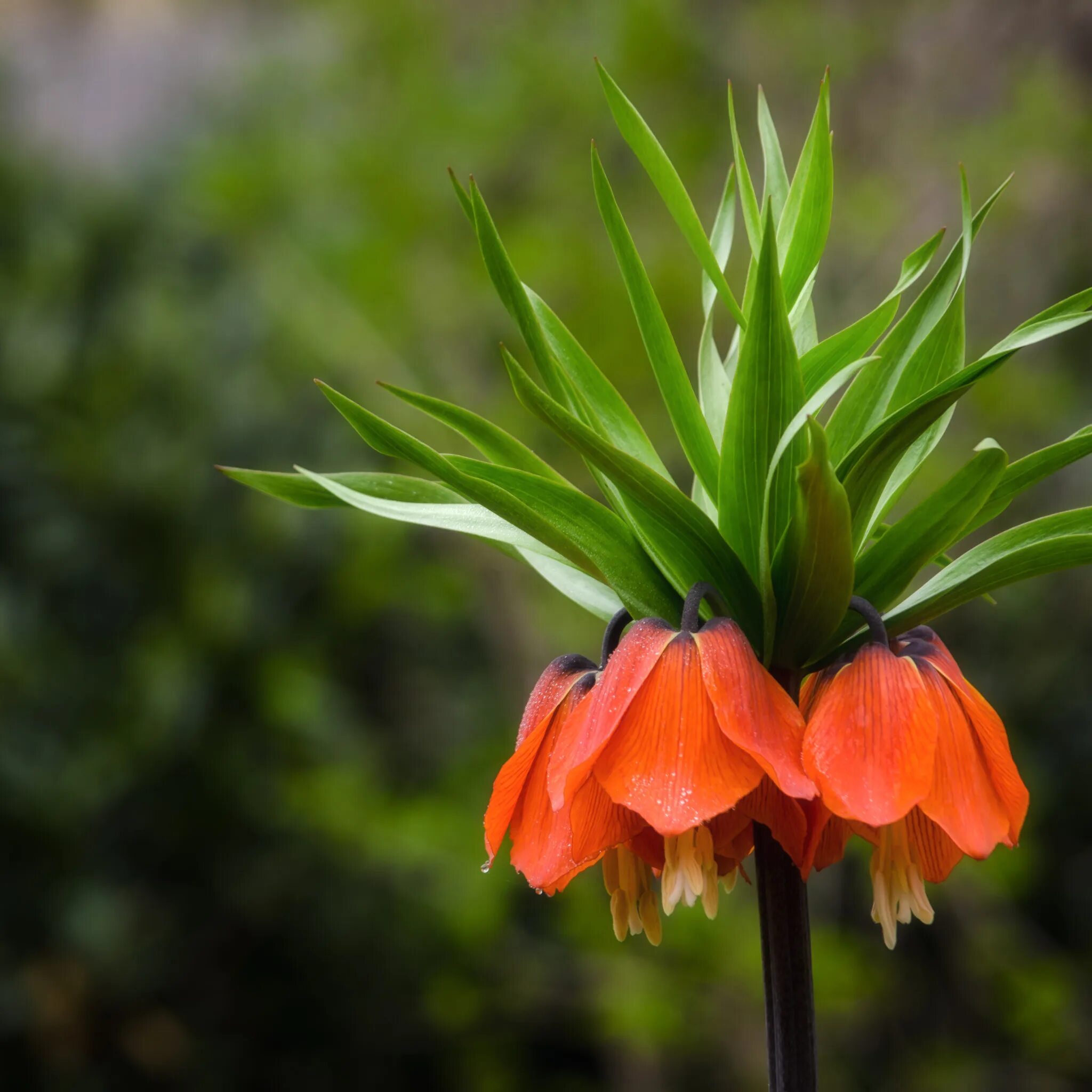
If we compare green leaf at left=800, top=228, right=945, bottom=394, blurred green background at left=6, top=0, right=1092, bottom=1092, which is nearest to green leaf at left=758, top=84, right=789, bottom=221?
green leaf at left=800, top=228, right=945, bottom=394

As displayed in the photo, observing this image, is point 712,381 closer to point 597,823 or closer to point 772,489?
point 772,489

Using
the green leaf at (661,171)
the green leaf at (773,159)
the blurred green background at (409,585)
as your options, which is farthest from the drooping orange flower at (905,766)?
Result: the blurred green background at (409,585)

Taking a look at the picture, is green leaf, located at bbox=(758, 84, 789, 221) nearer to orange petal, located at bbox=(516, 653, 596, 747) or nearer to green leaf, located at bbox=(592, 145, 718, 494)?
green leaf, located at bbox=(592, 145, 718, 494)

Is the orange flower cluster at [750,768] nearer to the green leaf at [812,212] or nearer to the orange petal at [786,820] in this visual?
the orange petal at [786,820]

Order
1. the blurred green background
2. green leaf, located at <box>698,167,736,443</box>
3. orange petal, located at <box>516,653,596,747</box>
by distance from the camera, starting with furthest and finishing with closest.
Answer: the blurred green background → green leaf, located at <box>698,167,736,443</box> → orange petal, located at <box>516,653,596,747</box>

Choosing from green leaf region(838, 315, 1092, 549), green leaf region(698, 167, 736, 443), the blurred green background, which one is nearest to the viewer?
green leaf region(838, 315, 1092, 549)
